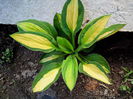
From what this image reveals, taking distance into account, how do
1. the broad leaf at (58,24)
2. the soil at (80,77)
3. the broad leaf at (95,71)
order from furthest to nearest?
the soil at (80,77) < the broad leaf at (58,24) < the broad leaf at (95,71)

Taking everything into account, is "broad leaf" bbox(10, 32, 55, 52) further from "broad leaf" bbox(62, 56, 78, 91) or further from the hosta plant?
"broad leaf" bbox(62, 56, 78, 91)

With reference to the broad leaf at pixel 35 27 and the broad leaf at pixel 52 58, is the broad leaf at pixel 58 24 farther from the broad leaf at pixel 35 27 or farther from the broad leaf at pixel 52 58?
the broad leaf at pixel 52 58

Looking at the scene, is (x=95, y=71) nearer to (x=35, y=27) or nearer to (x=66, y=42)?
(x=66, y=42)

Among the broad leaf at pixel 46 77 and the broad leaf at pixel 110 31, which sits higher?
the broad leaf at pixel 110 31

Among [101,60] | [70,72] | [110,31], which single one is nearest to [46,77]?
→ [70,72]

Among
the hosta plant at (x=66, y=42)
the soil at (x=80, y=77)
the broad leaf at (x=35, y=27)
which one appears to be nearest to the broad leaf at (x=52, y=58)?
the hosta plant at (x=66, y=42)

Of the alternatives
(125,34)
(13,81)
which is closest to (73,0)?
(125,34)

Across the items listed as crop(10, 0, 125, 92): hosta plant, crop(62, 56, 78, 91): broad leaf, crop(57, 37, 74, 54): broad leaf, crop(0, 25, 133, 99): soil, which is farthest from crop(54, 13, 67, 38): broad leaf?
crop(0, 25, 133, 99): soil
